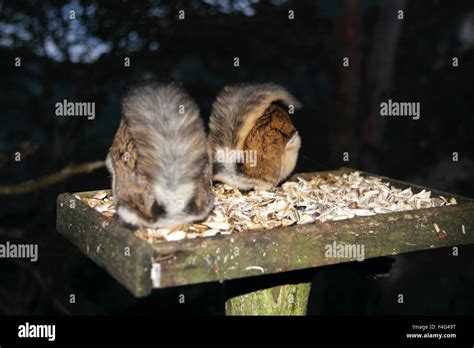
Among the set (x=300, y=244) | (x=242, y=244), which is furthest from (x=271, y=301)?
(x=242, y=244)

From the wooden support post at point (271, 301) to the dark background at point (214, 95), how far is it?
183cm

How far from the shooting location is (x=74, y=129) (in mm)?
5949

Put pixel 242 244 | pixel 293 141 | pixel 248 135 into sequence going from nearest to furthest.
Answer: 1. pixel 242 244
2. pixel 248 135
3. pixel 293 141

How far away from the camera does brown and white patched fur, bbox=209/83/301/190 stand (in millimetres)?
3641

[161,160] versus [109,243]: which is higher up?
[161,160]

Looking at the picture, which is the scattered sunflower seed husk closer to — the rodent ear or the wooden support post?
the rodent ear

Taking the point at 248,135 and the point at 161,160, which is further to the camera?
the point at 248,135

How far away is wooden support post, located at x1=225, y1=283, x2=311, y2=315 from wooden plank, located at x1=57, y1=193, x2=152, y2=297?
99cm

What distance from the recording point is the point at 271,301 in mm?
3334

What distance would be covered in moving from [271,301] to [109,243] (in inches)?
45.3

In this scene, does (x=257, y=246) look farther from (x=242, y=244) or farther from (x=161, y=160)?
(x=161, y=160)

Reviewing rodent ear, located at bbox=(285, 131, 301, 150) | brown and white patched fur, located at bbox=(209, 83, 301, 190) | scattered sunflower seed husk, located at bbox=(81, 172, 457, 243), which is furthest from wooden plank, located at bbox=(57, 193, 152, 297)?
rodent ear, located at bbox=(285, 131, 301, 150)

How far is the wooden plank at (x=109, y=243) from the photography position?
90.7 inches

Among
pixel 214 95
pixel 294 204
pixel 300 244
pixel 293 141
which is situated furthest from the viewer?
pixel 214 95
